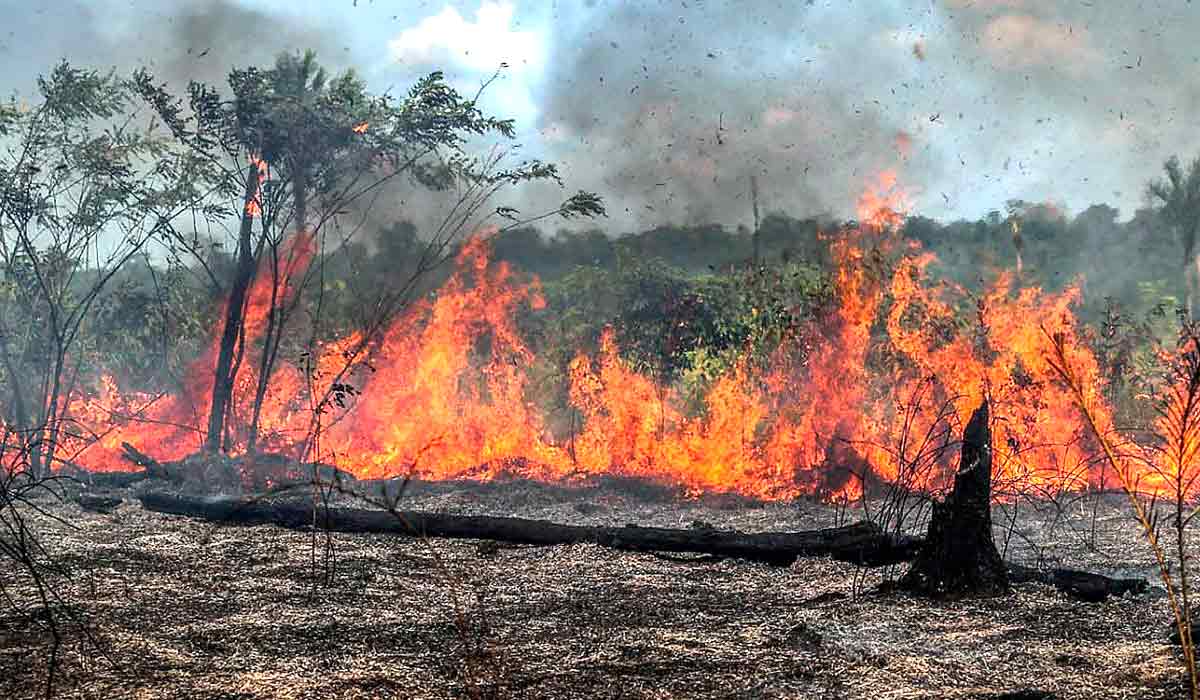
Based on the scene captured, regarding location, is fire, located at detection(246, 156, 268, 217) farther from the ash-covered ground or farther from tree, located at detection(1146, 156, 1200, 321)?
tree, located at detection(1146, 156, 1200, 321)

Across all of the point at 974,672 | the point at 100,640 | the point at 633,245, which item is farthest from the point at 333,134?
the point at 974,672

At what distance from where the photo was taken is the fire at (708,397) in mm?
13414

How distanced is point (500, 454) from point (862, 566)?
814 centimetres

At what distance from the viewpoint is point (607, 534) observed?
852 centimetres

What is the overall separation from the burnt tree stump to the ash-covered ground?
17 centimetres

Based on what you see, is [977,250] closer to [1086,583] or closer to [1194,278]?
[1194,278]

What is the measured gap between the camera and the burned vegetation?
5266 mm

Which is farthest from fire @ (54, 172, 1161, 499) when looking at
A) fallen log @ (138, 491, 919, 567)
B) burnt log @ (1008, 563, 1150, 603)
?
burnt log @ (1008, 563, 1150, 603)

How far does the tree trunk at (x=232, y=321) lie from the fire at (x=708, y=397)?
631 millimetres

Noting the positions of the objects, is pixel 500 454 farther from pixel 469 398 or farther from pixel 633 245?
pixel 633 245

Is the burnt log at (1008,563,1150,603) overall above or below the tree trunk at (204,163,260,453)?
below

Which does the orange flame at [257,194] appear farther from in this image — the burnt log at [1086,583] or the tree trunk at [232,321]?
the burnt log at [1086,583]

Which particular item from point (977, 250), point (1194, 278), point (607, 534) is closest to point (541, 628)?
point (607, 534)

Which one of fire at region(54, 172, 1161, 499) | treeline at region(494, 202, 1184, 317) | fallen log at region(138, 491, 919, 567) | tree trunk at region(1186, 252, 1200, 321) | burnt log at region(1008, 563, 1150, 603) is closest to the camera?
burnt log at region(1008, 563, 1150, 603)
